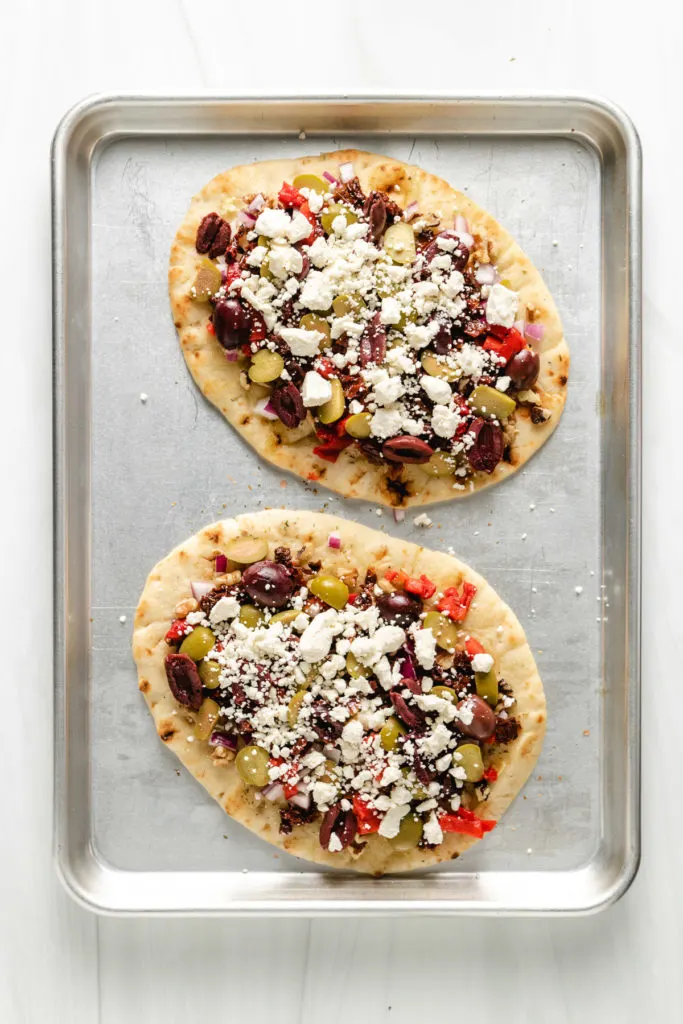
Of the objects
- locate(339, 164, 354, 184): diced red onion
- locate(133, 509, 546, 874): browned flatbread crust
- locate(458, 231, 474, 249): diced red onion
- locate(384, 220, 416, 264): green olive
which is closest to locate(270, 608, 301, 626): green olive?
locate(133, 509, 546, 874): browned flatbread crust

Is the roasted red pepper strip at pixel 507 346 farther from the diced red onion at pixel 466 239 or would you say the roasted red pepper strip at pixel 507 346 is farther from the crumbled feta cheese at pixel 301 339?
the crumbled feta cheese at pixel 301 339

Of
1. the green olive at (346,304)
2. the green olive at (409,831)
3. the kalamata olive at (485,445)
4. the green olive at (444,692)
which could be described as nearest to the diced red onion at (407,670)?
the green olive at (444,692)

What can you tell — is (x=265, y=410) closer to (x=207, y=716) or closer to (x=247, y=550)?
(x=247, y=550)

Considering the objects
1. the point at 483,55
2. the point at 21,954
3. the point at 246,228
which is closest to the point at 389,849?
the point at 21,954

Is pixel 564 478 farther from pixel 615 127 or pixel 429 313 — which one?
pixel 615 127

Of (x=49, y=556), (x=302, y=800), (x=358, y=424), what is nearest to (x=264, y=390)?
(x=358, y=424)

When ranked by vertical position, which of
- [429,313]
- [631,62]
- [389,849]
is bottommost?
[389,849]

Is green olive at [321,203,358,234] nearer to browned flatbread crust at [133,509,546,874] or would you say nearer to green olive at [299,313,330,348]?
green olive at [299,313,330,348]
